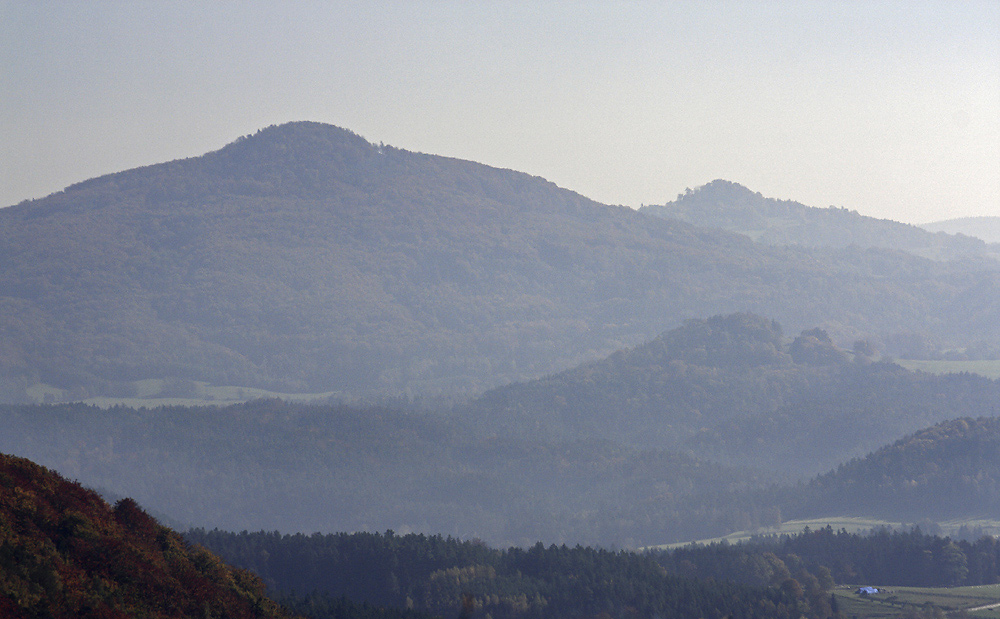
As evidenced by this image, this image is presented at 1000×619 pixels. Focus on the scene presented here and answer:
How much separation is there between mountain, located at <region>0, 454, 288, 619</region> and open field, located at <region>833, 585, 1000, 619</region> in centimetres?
5670

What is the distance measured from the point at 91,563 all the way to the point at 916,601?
68.4 meters

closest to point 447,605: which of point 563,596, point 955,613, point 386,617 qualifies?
point 563,596

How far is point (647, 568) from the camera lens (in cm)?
→ 9488

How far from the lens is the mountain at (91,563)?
97.5 feet

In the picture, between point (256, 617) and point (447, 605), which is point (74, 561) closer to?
point (256, 617)

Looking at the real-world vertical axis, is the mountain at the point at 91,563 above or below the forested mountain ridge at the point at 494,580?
above

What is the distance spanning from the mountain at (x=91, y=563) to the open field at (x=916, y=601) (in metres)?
56.7

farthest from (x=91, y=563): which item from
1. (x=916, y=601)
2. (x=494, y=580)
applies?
(x=916, y=601)

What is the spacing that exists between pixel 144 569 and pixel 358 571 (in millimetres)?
59869

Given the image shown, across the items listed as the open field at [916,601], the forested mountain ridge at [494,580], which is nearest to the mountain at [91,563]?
the forested mountain ridge at [494,580]

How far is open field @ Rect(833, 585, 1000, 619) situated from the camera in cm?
7925

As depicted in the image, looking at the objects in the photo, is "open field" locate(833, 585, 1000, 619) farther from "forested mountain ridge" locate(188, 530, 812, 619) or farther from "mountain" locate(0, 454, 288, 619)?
"mountain" locate(0, 454, 288, 619)

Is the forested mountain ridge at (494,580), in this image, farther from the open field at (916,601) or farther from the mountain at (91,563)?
the mountain at (91,563)

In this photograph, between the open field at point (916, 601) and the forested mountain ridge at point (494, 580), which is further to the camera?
the forested mountain ridge at point (494, 580)
